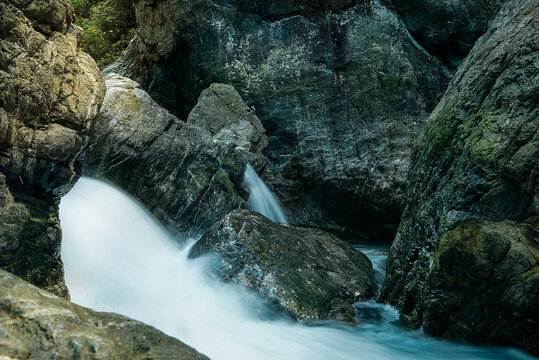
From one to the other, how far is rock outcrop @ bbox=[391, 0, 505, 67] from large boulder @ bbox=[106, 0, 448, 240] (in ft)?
1.72

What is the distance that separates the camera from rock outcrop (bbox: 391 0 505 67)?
48.3 feet

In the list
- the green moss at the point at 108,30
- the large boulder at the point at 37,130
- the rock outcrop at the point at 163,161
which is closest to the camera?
the large boulder at the point at 37,130

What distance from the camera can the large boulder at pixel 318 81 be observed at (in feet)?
46.2

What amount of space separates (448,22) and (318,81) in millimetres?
4254

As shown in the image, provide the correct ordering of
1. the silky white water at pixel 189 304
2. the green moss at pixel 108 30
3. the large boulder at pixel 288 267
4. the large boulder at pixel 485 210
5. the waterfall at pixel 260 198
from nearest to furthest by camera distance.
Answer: the large boulder at pixel 485 210, the silky white water at pixel 189 304, the large boulder at pixel 288 267, the waterfall at pixel 260 198, the green moss at pixel 108 30

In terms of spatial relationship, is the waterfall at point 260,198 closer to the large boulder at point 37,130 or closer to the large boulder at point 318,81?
the large boulder at point 318,81

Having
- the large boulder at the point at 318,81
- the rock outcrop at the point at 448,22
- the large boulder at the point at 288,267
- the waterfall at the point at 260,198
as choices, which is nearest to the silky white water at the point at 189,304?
the large boulder at the point at 288,267

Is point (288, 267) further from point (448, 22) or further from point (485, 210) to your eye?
point (448, 22)

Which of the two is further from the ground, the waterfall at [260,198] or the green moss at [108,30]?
the green moss at [108,30]

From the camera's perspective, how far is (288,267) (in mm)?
7973

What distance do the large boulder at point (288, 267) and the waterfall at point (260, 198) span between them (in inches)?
108

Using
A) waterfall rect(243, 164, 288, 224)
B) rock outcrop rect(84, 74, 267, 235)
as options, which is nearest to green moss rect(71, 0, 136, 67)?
rock outcrop rect(84, 74, 267, 235)

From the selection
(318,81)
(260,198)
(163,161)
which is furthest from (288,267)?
(318,81)

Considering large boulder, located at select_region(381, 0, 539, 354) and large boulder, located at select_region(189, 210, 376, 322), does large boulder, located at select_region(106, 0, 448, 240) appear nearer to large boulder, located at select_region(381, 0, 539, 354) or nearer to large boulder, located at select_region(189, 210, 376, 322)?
large boulder, located at select_region(189, 210, 376, 322)
